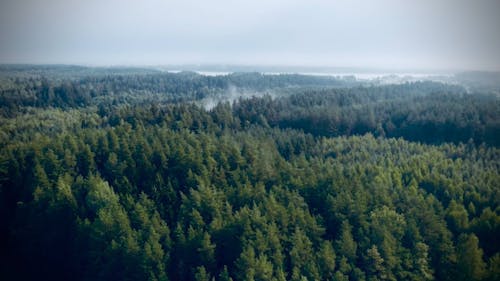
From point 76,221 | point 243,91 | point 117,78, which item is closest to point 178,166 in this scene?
point 76,221

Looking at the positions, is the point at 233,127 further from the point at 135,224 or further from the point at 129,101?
the point at 129,101

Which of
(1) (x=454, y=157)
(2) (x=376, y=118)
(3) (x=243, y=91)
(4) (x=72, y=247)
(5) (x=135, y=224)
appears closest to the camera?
(5) (x=135, y=224)

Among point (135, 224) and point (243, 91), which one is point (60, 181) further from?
point (243, 91)

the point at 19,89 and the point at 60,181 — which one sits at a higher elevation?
the point at 19,89

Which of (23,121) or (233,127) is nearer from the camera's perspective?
(233,127)

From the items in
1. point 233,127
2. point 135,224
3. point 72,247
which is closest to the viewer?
point 135,224

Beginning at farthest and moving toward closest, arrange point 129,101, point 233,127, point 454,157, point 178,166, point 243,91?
point 243,91 < point 129,101 < point 233,127 < point 454,157 < point 178,166

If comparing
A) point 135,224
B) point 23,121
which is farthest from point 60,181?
point 23,121

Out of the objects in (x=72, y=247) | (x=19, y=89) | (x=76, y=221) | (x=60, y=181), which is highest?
(x=19, y=89)

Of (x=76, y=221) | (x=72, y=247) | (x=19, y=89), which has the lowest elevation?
(x=72, y=247)
